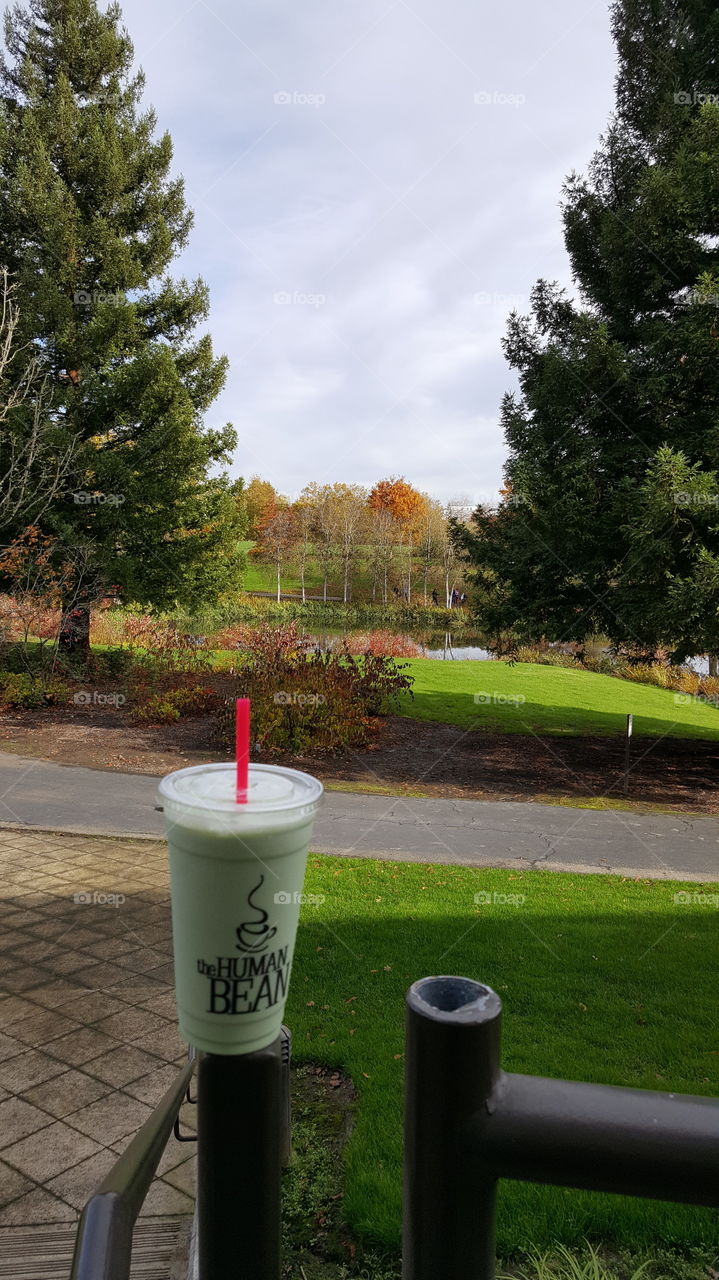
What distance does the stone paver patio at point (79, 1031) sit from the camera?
2.94 m

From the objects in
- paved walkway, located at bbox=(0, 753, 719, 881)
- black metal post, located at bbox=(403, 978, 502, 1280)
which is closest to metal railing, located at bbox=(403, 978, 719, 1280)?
black metal post, located at bbox=(403, 978, 502, 1280)

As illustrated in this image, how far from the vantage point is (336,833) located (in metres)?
7.25

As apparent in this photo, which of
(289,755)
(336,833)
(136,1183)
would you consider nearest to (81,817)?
(336,833)

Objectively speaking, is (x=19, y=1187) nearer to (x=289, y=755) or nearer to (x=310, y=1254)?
(x=310, y=1254)

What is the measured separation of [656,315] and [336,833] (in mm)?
8495

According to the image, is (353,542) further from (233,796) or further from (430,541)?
(233,796)

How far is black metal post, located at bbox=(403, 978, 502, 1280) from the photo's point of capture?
2.58ft

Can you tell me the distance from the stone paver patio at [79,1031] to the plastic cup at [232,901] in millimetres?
2505

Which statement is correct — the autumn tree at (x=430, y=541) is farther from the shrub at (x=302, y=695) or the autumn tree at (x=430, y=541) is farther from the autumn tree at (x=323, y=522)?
the shrub at (x=302, y=695)

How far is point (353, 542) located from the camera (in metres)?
49.2

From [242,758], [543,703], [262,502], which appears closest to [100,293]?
[543,703]

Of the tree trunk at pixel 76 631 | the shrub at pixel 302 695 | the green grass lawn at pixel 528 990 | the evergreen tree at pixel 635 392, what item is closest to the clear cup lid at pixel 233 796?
the green grass lawn at pixel 528 990

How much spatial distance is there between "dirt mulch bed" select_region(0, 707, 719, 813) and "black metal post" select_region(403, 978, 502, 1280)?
8.18 meters

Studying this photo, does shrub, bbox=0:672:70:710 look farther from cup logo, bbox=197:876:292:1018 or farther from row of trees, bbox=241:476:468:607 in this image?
row of trees, bbox=241:476:468:607
